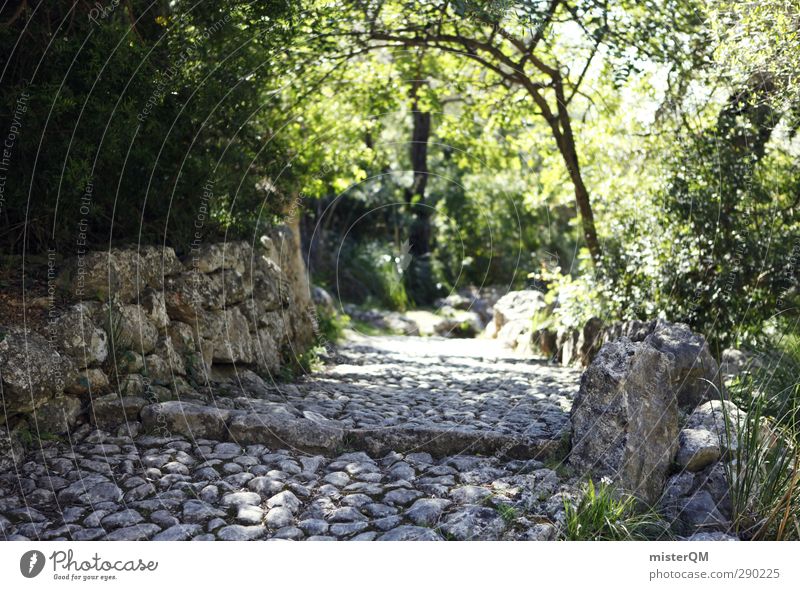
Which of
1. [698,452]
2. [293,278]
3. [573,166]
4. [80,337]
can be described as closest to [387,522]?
[698,452]

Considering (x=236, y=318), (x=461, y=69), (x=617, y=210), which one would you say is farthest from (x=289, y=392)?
(x=461, y=69)

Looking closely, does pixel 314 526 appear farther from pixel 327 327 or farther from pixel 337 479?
pixel 327 327

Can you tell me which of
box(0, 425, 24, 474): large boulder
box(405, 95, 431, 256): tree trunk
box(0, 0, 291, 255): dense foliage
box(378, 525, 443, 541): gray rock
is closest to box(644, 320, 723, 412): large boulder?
box(378, 525, 443, 541): gray rock

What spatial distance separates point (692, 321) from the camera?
8.98 metres

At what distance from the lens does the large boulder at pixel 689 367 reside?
21.7 ft

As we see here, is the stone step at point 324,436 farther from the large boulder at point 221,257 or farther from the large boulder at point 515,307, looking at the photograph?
the large boulder at point 515,307

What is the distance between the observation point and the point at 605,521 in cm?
453

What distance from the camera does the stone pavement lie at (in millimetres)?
4548

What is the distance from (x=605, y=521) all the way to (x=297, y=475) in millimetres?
1996

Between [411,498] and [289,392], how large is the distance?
2.99m

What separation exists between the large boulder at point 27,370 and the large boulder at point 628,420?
3561mm

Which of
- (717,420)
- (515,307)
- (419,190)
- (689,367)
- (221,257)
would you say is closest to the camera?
(717,420)

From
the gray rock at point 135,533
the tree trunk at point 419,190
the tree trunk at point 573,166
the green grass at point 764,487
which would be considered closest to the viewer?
the gray rock at point 135,533

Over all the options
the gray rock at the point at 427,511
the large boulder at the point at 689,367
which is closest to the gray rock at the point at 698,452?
the large boulder at the point at 689,367
